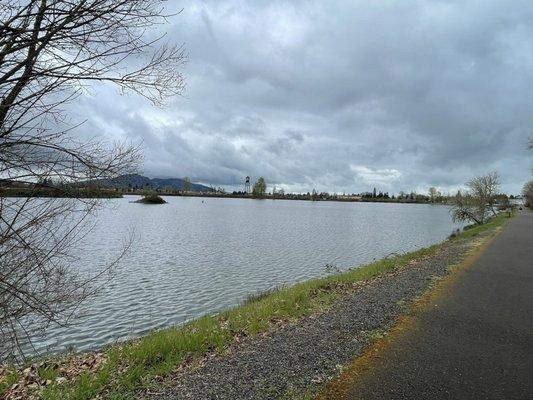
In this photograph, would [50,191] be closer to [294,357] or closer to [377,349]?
[294,357]

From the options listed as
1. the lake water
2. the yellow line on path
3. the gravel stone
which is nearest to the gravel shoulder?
the gravel stone

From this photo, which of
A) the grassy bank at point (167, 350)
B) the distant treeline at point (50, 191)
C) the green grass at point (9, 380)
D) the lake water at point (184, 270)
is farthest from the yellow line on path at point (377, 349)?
the green grass at point (9, 380)

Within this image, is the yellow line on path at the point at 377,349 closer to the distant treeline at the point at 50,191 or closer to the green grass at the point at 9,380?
the distant treeline at the point at 50,191

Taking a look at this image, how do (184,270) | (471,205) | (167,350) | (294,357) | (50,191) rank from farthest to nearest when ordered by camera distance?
1. (471,205)
2. (184,270)
3. (167,350)
4. (294,357)
5. (50,191)

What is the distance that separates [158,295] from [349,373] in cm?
1218

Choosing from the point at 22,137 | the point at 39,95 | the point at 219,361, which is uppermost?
the point at 39,95

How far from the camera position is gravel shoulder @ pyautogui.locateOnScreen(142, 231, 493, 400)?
5.97 metres

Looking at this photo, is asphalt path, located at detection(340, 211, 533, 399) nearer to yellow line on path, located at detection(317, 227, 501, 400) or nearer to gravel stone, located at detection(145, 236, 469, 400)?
yellow line on path, located at detection(317, 227, 501, 400)

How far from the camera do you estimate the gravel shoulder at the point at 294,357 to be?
597 centimetres

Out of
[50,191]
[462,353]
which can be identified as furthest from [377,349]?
[50,191]

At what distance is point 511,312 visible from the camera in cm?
1030

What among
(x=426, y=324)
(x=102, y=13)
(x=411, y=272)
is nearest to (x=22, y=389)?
(x=102, y=13)

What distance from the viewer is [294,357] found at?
7125 mm

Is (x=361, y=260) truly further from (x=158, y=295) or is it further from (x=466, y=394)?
(x=466, y=394)
